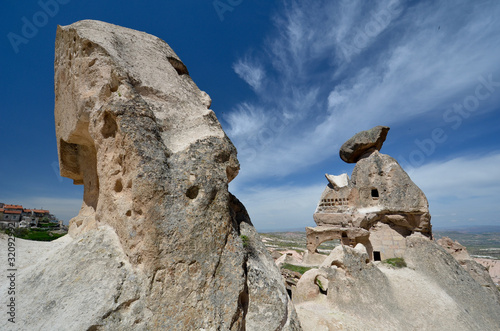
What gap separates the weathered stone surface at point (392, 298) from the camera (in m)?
7.01

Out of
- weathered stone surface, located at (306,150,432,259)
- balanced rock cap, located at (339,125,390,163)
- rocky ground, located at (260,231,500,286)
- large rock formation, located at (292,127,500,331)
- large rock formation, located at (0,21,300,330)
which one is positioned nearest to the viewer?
large rock formation, located at (0,21,300,330)

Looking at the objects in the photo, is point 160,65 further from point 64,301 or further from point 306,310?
point 306,310

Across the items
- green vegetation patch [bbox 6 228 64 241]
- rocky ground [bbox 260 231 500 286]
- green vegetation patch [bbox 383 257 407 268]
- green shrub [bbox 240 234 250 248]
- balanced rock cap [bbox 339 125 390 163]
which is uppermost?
balanced rock cap [bbox 339 125 390 163]

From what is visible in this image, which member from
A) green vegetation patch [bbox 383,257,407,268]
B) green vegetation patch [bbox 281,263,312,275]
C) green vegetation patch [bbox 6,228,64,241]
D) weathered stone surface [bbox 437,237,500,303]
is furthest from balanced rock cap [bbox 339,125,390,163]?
green vegetation patch [bbox 6,228,64,241]

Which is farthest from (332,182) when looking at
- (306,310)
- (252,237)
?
(252,237)

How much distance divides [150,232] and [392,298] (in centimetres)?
852

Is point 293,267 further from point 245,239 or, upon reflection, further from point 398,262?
point 245,239

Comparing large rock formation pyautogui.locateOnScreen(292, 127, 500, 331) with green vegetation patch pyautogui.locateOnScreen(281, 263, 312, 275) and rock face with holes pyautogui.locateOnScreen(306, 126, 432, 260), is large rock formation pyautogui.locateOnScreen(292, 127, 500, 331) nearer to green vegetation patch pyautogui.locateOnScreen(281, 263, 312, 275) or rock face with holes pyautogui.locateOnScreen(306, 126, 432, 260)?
rock face with holes pyautogui.locateOnScreen(306, 126, 432, 260)

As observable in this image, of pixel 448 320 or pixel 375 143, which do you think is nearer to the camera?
pixel 448 320

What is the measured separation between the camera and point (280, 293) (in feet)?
11.7

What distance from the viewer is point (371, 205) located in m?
13.5

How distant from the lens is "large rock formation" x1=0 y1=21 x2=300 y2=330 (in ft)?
8.93

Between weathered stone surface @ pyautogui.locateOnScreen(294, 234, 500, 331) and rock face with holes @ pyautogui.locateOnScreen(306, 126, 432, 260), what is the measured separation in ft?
7.61

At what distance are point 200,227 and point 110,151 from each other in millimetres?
1732
